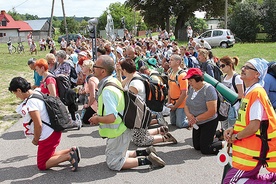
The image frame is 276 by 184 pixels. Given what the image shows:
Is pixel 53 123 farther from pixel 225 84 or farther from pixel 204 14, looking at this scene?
pixel 204 14

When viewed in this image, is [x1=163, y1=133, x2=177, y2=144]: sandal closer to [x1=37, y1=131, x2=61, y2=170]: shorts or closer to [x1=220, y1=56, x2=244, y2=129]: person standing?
[x1=220, y1=56, x2=244, y2=129]: person standing

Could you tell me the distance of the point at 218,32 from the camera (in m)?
28.9

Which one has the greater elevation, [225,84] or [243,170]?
[225,84]

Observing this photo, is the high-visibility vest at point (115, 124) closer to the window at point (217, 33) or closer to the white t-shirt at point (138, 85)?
the white t-shirt at point (138, 85)

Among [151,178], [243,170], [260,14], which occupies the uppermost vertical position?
[260,14]

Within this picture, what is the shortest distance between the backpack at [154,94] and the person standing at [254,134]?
2961 millimetres

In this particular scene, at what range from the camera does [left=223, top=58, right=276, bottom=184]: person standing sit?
2990mm

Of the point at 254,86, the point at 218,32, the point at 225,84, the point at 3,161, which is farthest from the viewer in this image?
the point at 218,32

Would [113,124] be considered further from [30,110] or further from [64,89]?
[64,89]

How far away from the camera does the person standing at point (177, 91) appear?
6684mm

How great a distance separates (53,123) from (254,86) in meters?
2.86

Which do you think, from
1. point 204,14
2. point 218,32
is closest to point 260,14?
point 204,14

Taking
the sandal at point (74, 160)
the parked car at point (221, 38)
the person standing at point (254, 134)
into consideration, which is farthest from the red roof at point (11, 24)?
the person standing at point (254, 134)

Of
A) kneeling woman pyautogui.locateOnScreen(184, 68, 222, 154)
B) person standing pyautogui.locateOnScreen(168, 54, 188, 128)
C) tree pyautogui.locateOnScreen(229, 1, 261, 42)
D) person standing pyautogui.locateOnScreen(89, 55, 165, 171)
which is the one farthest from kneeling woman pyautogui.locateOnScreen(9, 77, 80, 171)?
tree pyautogui.locateOnScreen(229, 1, 261, 42)
